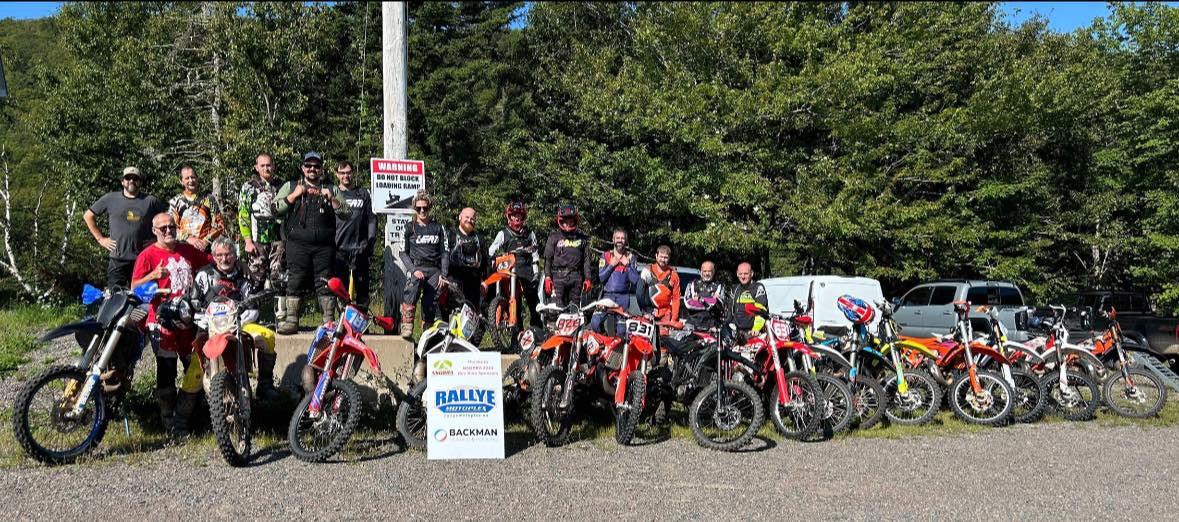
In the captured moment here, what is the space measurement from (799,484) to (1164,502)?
8.35 feet

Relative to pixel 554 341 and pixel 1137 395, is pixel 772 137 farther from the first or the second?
pixel 554 341

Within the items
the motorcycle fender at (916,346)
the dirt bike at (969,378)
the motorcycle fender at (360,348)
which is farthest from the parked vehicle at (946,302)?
the motorcycle fender at (360,348)

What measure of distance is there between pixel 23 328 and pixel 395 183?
8.34 m

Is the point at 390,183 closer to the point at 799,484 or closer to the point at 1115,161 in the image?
the point at 799,484

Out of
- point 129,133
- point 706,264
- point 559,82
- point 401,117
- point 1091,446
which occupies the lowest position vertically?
point 1091,446

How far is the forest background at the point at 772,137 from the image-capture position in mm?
17984

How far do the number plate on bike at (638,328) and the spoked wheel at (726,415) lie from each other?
68 cm

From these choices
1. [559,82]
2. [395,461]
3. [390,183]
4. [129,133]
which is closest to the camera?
[395,461]

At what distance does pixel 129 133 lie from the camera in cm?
2048

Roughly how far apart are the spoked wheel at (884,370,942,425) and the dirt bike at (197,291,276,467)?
581cm

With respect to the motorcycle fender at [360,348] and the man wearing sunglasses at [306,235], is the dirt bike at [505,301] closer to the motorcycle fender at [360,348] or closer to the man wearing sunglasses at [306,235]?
the man wearing sunglasses at [306,235]

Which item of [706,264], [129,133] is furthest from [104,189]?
[706,264]

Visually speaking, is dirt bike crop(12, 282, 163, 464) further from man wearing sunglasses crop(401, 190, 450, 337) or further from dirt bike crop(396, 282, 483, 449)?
man wearing sunglasses crop(401, 190, 450, 337)

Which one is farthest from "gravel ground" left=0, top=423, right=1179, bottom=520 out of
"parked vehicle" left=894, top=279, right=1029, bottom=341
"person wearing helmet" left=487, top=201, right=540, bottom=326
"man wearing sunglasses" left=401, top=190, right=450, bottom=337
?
"parked vehicle" left=894, top=279, right=1029, bottom=341
